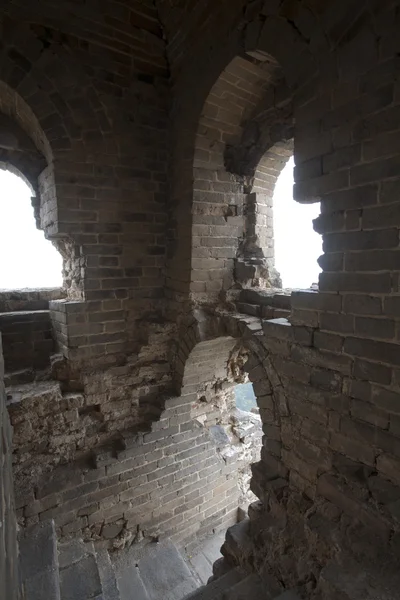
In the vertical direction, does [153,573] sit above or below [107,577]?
below

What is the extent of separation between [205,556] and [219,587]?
6.33ft

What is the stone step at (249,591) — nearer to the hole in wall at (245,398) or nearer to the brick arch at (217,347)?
the brick arch at (217,347)

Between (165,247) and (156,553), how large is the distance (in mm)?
3880

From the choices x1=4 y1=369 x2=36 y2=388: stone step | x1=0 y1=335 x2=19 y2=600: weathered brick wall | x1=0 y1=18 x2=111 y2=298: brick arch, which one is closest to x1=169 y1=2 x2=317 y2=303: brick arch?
x1=0 y1=18 x2=111 y2=298: brick arch

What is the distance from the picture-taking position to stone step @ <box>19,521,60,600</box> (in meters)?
1.72

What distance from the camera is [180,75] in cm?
389

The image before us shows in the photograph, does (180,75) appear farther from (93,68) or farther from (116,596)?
(116,596)

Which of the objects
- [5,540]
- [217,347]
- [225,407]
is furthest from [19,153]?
[225,407]

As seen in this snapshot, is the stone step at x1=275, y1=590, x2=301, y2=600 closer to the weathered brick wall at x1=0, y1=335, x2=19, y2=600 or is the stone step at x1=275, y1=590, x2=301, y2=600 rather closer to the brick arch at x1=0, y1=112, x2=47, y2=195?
the weathered brick wall at x1=0, y1=335, x2=19, y2=600

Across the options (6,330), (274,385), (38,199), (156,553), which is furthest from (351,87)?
(156,553)

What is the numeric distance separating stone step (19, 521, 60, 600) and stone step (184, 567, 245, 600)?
135 cm

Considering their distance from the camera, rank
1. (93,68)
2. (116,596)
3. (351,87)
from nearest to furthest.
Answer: (351,87) → (116,596) → (93,68)

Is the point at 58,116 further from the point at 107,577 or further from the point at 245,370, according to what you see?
the point at 107,577

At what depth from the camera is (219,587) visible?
109 inches
